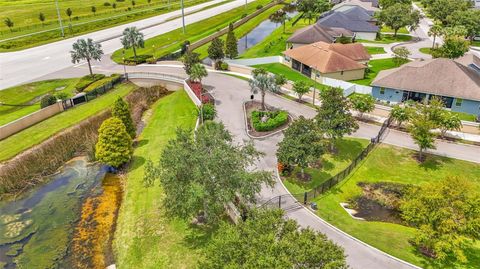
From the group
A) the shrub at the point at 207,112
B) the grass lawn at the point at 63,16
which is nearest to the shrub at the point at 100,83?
the shrub at the point at 207,112

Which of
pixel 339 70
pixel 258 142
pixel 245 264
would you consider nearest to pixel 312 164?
pixel 258 142

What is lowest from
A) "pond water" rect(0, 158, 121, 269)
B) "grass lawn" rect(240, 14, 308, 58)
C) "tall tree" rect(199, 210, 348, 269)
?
"pond water" rect(0, 158, 121, 269)

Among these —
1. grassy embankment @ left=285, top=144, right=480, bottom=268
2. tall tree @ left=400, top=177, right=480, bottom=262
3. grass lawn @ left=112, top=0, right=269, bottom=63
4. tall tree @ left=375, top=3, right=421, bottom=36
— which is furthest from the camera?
tall tree @ left=375, top=3, right=421, bottom=36

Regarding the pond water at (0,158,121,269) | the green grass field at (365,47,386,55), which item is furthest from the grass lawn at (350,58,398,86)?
the pond water at (0,158,121,269)

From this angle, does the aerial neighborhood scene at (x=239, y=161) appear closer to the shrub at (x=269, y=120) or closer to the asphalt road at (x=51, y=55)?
the shrub at (x=269, y=120)

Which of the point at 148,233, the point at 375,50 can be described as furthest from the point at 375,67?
the point at 148,233

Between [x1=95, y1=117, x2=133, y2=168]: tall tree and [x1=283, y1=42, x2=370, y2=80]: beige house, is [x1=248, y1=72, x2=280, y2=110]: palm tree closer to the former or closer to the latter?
[x1=283, y1=42, x2=370, y2=80]: beige house
